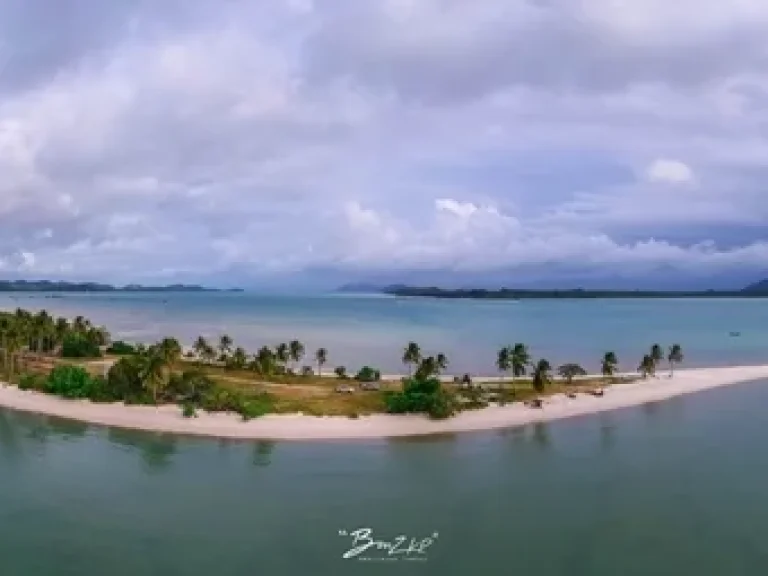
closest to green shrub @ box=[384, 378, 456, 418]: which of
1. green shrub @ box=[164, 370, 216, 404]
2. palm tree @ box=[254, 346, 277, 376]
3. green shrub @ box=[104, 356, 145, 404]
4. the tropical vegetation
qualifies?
the tropical vegetation

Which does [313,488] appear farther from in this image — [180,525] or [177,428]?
[177,428]

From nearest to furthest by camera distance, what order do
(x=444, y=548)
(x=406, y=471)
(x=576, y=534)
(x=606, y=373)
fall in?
(x=444, y=548), (x=576, y=534), (x=406, y=471), (x=606, y=373)

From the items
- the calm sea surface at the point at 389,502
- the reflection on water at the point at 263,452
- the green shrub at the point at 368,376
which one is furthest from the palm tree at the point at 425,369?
the reflection on water at the point at 263,452

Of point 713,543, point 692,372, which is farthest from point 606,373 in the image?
point 713,543

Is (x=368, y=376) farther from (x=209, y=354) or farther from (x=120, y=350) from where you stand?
(x=120, y=350)

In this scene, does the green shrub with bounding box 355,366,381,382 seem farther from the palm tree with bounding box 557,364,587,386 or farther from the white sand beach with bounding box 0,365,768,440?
the palm tree with bounding box 557,364,587,386

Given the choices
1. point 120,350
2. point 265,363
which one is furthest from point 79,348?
point 265,363
